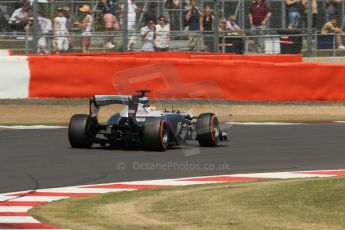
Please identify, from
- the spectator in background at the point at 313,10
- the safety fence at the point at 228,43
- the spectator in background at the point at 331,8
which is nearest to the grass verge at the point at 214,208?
the safety fence at the point at 228,43

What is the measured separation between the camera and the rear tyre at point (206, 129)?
1516cm

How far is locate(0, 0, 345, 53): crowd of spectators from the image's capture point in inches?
918

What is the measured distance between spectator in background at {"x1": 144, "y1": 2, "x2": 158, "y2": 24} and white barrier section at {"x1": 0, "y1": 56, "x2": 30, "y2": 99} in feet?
12.8

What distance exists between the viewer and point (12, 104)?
21.4 m

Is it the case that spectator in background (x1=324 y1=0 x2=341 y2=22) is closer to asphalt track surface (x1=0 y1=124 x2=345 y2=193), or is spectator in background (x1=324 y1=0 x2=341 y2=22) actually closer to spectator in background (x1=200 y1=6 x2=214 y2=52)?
spectator in background (x1=200 y1=6 x2=214 y2=52)

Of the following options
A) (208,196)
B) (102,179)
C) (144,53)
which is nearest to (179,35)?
(144,53)

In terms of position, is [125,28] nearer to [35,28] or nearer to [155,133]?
[35,28]

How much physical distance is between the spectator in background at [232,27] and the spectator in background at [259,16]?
0.33 m

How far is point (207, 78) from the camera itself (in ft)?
70.1

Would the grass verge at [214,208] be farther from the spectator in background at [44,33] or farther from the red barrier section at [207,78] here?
the spectator in background at [44,33]

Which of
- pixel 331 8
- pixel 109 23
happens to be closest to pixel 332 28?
pixel 331 8

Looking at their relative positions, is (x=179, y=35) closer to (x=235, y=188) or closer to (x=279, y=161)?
(x=279, y=161)

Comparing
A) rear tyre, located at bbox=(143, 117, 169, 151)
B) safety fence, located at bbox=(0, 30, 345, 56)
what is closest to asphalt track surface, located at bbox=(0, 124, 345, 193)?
rear tyre, located at bbox=(143, 117, 169, 151)

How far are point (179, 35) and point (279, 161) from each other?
1088 centimetres
